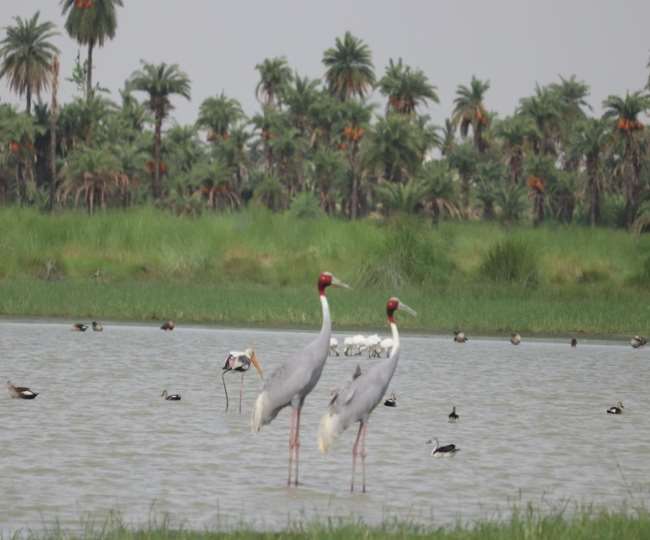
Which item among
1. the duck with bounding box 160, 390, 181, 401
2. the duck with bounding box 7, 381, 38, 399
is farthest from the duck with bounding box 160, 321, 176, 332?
the duck with bounding box 7, 381, 38, 399

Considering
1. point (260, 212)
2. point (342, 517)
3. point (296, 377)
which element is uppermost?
point (260, 212)

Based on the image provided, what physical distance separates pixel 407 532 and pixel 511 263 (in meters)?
32.7

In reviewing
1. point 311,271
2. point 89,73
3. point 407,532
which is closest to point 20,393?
point 407,532

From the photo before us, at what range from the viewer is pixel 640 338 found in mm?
30781

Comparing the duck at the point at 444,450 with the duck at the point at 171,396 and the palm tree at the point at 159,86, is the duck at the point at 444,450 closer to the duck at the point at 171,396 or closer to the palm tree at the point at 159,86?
the duck at the point at 171,396

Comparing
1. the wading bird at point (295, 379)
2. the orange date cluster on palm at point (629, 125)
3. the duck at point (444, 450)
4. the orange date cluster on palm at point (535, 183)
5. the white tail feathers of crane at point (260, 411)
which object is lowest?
the duck at point (444, 450)

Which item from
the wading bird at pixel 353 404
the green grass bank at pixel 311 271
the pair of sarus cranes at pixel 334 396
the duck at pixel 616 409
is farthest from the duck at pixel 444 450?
the green grass bank at pixel 311 271

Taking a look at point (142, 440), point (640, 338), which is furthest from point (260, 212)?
point (142, 440)

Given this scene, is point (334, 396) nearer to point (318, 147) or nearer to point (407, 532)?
point (407, 532)

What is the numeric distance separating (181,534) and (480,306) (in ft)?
Result: 89.8

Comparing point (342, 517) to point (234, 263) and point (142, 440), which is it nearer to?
point (142, 440)

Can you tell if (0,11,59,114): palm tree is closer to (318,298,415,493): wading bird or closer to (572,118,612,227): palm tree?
(572,118,612,227): palm tree

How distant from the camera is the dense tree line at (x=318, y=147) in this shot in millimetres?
93562

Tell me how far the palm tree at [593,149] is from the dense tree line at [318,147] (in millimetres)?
101
